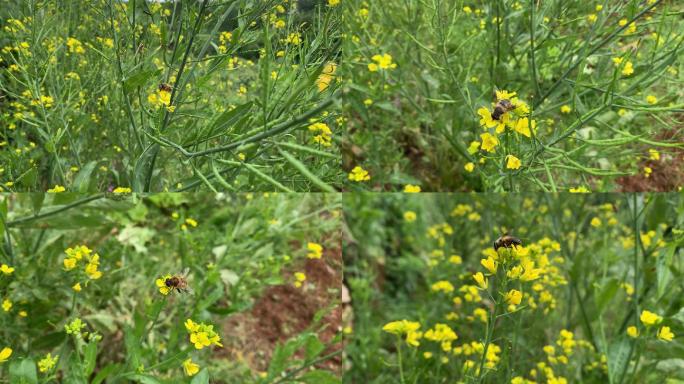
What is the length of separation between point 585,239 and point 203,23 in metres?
1.22

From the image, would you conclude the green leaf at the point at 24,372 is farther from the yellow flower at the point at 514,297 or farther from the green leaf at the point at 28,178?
the yellow flower at the point at 514,297

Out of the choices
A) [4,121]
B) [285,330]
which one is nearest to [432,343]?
[285,330]

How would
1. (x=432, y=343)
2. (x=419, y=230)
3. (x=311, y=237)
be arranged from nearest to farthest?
(x=432, y=343) < (x=311, y=237) < (x=419, y=230)

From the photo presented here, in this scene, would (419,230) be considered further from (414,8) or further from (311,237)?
(414,8)

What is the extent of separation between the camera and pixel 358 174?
1.04 metres

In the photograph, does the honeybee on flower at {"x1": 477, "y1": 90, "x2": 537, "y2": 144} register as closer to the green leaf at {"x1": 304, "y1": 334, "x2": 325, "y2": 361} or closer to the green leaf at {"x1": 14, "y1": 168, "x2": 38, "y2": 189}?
the green leaf at {"x1": 304, "y1": 334, "x2": 325, "y2": 361}

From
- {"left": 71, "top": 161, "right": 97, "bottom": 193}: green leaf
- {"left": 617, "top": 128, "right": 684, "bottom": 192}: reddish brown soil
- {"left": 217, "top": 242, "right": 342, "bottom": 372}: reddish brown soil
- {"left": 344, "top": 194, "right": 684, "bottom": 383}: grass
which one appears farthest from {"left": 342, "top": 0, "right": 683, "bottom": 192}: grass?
{"left": 71, "top": 161, "right": 97, "bottom": 193}: green leaf

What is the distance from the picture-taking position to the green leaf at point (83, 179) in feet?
2.95

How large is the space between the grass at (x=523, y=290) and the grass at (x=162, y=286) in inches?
5.5

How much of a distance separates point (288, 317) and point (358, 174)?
0.47m

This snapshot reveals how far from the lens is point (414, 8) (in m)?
1.25

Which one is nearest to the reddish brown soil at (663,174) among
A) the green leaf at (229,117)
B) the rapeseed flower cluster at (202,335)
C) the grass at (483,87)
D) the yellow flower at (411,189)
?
the grass at (483,87)

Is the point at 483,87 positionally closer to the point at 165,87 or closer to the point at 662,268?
the point at 662,268

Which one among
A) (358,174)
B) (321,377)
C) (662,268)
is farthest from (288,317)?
(662,268)
